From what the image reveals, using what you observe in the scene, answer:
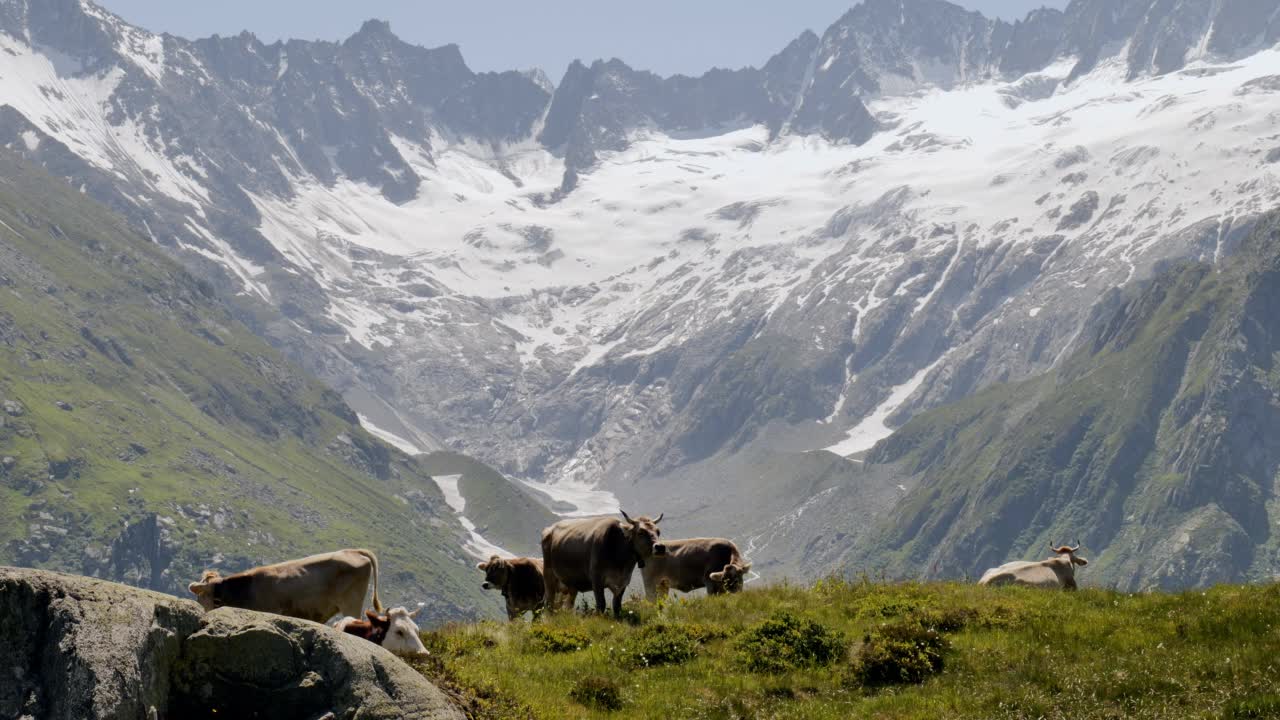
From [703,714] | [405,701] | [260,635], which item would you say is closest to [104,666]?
[260,635]

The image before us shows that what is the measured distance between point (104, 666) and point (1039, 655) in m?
16.9

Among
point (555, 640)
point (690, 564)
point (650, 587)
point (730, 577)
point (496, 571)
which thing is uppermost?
point (555, 640)

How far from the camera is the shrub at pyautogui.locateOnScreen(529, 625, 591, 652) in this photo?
27.0 m

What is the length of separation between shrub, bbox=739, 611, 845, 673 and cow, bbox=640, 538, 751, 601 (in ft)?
42.9

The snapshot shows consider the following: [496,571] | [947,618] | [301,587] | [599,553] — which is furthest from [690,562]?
[301,587]

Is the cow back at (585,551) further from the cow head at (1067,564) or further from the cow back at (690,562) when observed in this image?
the cow head at (1067,564)

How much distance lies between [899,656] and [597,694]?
6.10 m

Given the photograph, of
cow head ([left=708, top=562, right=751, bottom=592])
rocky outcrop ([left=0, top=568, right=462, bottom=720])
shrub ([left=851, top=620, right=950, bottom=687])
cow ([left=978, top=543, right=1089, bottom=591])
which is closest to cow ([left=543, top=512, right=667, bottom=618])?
cow head ([left=708, top=562, right=751, bottom=592])

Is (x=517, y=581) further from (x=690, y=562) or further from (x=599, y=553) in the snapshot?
(x=690, y=562)

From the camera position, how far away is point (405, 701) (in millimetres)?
18328

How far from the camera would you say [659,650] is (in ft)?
85.8

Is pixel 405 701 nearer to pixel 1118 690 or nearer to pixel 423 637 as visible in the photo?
pixel 423 637

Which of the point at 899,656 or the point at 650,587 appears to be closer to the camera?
the point at 899,656

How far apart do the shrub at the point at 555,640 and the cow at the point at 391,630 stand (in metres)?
3.55
